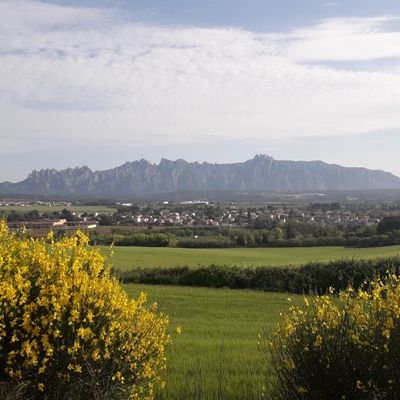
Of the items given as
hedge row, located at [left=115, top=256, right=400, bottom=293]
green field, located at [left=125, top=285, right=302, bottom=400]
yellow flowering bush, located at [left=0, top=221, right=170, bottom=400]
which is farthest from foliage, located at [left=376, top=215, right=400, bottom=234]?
yellow flowering bush, located at [left=0, top=221, right=170, bottom=400]

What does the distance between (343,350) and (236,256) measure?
1912 inches

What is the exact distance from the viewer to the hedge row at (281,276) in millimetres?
31641

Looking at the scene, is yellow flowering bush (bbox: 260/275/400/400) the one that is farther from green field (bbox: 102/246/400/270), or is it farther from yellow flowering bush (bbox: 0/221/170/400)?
green field (bbox: 102/246/400/270)

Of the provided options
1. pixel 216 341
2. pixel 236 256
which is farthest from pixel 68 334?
pixel 236 256

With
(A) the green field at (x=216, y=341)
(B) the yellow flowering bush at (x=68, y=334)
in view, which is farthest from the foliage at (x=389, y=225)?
(B) the yellow flowering bush at (x=68, y=334)

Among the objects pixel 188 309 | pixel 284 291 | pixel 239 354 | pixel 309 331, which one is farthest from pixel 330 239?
pixel 309 331

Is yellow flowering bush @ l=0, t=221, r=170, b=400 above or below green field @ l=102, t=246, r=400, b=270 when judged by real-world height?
above

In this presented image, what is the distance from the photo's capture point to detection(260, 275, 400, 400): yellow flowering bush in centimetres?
546

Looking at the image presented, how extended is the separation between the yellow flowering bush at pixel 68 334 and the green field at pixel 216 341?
1006mm

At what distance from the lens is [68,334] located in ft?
18.0

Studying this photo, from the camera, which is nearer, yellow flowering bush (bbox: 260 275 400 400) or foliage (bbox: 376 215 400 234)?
yellow flowering bush (bbox: 260 275 400 400)

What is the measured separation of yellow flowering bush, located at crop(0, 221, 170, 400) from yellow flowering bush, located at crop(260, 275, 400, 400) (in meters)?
1.36

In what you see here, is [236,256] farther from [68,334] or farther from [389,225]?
[68,334]

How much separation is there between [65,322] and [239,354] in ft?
20.1
